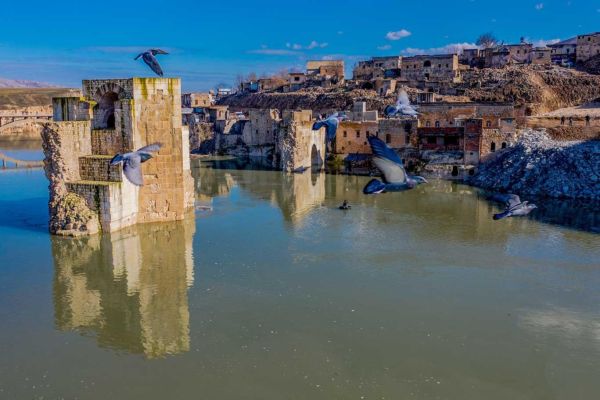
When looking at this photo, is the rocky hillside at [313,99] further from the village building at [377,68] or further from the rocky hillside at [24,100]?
the rocky hillside at [24,100]

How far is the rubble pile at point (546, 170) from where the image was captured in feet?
79.8

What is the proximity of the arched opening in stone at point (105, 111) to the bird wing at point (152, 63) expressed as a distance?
2857mm

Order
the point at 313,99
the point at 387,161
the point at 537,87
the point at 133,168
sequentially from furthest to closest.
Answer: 1. the point at 313,99
2. the point at 537,87
3. the point at 133,168
4. the point at 387,161

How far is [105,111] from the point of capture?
63.9 feet

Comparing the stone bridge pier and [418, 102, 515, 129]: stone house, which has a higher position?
[418, 102, 515, 129]: stone house

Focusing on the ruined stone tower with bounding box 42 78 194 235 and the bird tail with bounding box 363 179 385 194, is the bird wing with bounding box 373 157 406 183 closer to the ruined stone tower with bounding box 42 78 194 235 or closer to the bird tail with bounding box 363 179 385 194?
the bird tail with bounding box 363 179 385 194

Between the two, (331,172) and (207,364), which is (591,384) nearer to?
(207,364)

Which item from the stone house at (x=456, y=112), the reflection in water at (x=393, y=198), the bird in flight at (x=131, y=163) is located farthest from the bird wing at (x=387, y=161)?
the stone house at (x=456, y=112)

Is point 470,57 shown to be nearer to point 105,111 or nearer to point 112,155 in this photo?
point 105,111

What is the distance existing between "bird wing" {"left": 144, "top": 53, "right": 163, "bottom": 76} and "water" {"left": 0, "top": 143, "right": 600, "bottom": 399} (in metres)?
5.10

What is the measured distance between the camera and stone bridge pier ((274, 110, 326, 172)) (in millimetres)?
31484

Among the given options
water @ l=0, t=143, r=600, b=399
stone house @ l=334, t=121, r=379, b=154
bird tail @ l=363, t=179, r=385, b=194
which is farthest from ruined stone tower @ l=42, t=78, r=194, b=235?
stone house @ l=334, t=121, r=379, b=154

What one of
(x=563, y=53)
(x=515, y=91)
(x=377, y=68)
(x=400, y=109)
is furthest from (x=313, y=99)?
(x=400, y=109)

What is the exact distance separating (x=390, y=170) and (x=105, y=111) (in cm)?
1225
